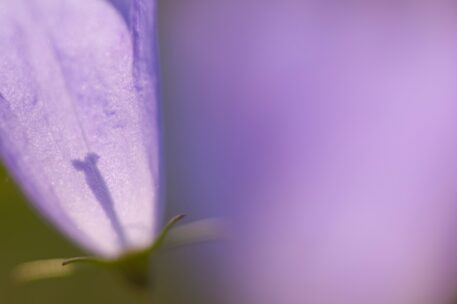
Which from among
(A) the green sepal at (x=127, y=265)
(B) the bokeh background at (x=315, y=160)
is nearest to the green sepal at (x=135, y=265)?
(A) the green sepal at (x=127, y=265)

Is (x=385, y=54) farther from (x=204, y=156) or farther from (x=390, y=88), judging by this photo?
(x=204, y=156)

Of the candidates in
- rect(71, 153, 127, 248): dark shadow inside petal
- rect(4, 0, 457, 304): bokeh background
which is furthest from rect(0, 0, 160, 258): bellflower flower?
rect(4, 0, 457, 304): bokeh background

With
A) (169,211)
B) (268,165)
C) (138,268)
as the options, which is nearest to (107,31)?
(138,268)

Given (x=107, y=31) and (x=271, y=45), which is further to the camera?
(x=271, y=45)

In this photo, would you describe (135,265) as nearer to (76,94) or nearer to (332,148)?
(76,94)

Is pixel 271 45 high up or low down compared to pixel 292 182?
up

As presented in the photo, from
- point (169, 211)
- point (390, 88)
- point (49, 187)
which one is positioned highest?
point (49, 187)

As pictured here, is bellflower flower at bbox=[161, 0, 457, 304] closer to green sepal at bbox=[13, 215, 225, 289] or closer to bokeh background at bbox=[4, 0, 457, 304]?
bokeh background at bbox=[4, 0, 457, 304]

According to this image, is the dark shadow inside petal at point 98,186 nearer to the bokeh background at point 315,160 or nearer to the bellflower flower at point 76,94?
the bellflower flower at point 76,94
